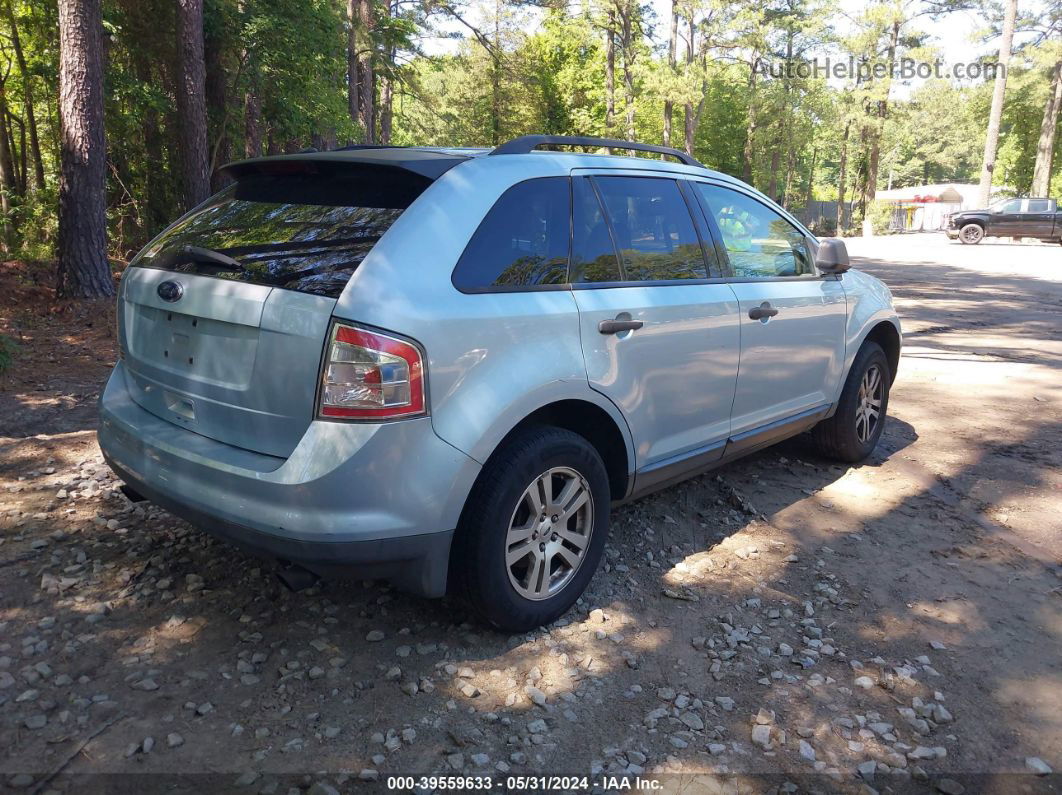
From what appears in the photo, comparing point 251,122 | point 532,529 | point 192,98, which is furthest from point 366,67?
point 532,529

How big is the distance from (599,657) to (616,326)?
4.36ft

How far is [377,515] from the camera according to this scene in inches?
104

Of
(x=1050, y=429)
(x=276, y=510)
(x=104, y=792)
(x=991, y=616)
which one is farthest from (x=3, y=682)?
(x=1050, y=429)

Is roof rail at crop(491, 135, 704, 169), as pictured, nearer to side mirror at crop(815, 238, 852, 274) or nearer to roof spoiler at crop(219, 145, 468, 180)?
roof spoiler at crop(219, 145, 468, 180)

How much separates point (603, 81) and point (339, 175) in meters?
43.5

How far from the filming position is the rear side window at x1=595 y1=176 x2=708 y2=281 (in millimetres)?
3635

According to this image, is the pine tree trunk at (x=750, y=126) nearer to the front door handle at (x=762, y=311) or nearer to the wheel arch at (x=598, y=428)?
the front door handle at (x=762, y=311)

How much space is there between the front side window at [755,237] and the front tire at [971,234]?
98.7 feet

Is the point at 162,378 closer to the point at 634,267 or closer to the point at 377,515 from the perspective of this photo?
the point at 377,515

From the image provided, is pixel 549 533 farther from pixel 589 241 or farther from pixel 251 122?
pixel 251 122

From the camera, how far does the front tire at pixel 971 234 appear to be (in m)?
30.4

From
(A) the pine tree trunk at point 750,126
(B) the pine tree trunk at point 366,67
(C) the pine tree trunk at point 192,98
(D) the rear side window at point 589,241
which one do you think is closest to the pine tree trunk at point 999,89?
(A) the pine tree trunk at point 750,126

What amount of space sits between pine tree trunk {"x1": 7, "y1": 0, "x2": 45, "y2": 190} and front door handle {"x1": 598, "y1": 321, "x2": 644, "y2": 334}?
14.0m

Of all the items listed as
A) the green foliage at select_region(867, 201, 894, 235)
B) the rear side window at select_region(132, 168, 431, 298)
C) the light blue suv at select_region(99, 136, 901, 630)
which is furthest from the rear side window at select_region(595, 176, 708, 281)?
the green foliage at select_region(867, 201, 894, 235)
